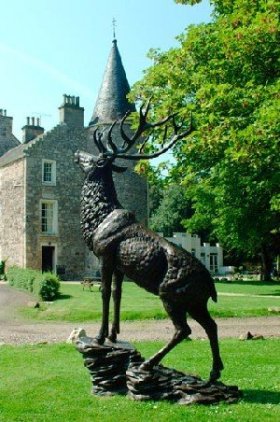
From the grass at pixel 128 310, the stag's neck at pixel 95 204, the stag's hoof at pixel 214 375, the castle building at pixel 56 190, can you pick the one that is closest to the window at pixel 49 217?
the castle building at pixel 56 190

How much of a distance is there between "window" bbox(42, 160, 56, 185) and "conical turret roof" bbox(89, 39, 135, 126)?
13.5ft

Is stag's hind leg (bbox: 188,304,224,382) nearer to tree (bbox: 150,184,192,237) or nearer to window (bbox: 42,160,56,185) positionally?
window (bbox: 42,160,56,185)

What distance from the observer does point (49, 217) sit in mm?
39812

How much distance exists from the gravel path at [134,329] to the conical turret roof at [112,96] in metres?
→ 23.1

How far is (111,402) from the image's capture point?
6965 mm

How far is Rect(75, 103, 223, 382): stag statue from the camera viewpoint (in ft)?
22.6

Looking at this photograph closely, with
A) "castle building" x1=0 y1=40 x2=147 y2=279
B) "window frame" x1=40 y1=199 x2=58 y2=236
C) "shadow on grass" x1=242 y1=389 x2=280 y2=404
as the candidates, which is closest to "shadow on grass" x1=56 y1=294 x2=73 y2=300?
"castle building" x1=0 y1=40 x2=147 y2=279

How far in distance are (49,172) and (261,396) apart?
33.7 m

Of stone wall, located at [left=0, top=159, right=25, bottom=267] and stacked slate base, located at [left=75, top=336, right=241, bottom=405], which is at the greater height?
stone wall, located at [left=0, top=159, right=25, bottom=267]

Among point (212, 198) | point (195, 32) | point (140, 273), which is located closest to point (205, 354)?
point (140, 273)

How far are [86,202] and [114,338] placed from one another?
1.87 m

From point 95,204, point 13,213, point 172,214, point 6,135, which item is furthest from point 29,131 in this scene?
point 95,204

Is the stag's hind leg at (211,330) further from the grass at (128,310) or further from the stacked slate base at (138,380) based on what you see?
the grass at (128,310)

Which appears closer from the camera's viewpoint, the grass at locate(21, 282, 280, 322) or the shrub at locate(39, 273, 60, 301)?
the grass at locate(21, 282, 280, 322)
